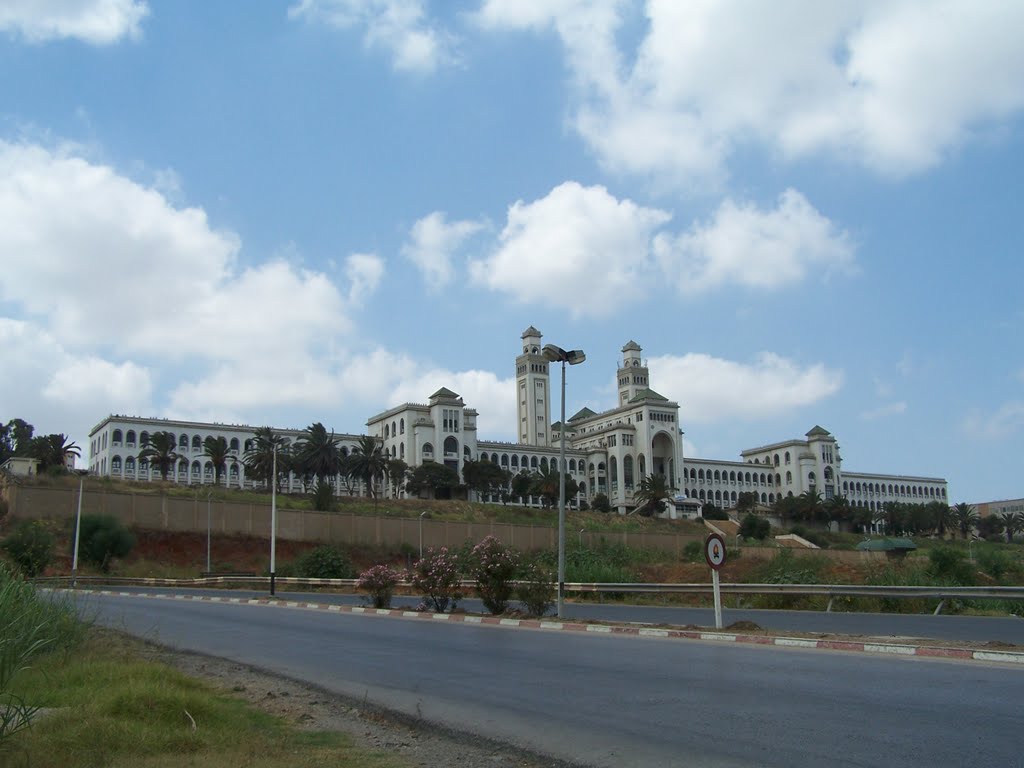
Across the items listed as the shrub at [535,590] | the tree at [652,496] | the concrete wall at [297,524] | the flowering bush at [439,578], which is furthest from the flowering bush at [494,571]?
the tree at [652,496]

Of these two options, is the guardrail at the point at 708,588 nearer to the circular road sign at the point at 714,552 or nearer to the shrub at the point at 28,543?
the shrub at the point at 28,543

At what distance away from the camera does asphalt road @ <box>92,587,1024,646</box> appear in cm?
1778

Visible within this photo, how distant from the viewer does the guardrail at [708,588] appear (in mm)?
22391

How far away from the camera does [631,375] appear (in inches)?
6678

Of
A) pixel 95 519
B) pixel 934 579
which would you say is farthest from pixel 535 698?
pixel 95 519

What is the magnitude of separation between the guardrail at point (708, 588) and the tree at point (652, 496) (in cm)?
8060

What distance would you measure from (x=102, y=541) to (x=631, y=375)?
123m

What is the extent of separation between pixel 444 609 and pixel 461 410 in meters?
109

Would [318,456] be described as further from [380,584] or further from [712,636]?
[712,636]

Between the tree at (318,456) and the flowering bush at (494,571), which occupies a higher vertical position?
the tree at (318,456)

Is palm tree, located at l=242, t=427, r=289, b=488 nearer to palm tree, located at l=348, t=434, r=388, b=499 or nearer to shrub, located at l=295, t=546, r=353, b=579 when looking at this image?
palm tree, located at l=348, t=434, r=388, b=499

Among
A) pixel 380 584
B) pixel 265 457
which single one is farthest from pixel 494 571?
pixel 265 457

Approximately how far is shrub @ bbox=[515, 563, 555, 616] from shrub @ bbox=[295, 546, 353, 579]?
31090mm

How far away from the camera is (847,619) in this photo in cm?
2261
